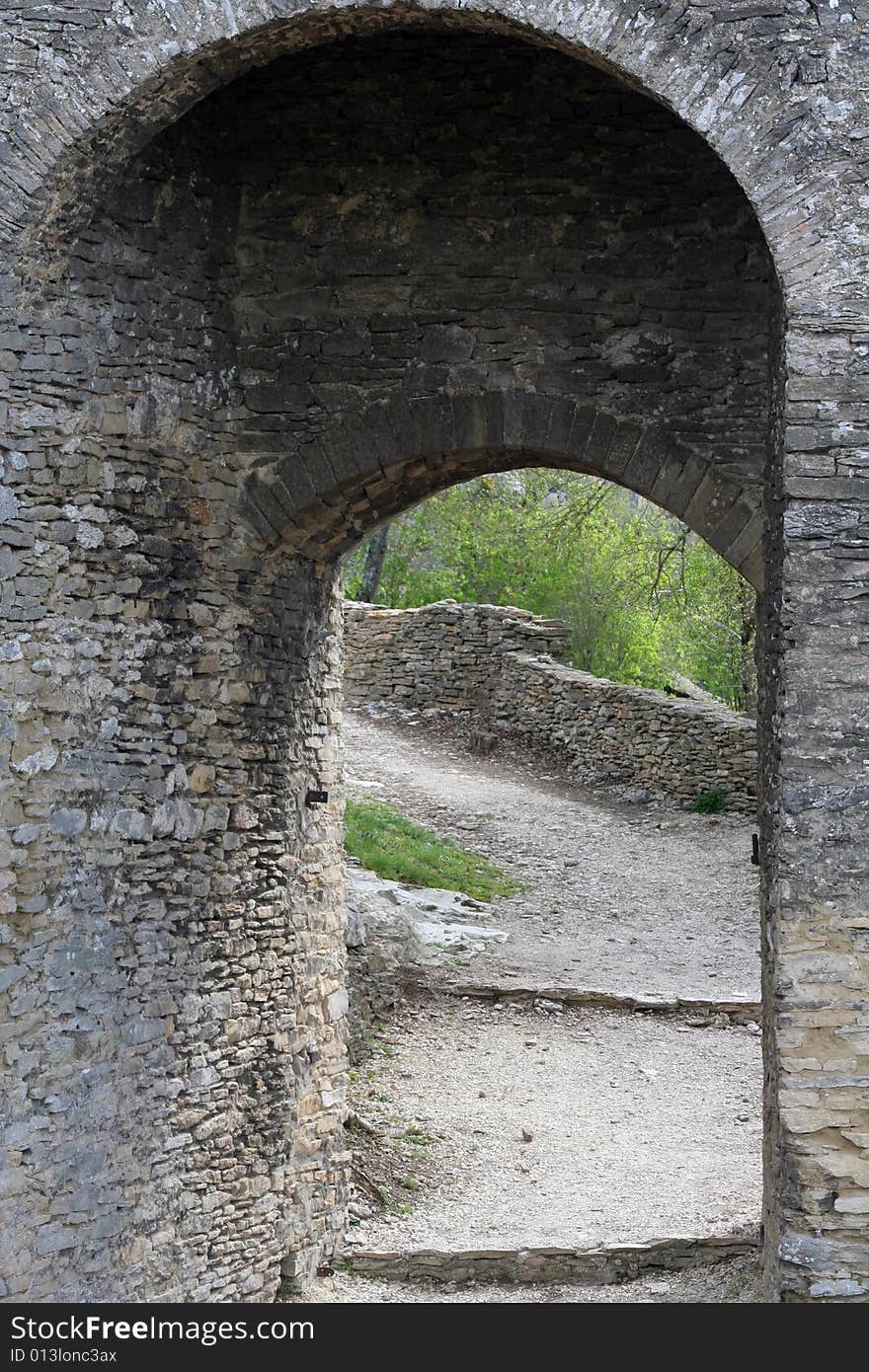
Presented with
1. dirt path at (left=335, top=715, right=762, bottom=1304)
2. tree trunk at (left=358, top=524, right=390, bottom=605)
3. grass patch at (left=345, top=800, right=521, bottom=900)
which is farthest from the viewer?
tree trunk at (left=358, top=524, right=390, bottom=605)

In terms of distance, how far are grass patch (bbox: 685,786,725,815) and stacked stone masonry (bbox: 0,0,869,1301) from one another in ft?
25.5

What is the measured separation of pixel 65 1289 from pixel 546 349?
382 cm

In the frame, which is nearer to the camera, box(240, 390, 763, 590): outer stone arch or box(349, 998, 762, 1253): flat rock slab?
box(240, 390, 763, 590): outer stone arch

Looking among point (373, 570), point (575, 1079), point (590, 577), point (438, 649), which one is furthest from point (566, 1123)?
point (373, 570)

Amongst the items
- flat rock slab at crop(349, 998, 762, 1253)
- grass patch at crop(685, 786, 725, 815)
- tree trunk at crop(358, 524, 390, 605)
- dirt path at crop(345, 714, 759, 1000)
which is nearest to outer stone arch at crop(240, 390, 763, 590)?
flat rock slab at crop(349, 998, 762, 1253)

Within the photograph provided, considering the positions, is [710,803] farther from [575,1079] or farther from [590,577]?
[575,1079]

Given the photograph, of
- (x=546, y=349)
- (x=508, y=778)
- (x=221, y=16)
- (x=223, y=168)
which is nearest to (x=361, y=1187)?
(x=546, y=349)

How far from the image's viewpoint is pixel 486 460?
5.98 metres

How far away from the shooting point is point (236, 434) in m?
5.79

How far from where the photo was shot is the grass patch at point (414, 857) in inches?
429

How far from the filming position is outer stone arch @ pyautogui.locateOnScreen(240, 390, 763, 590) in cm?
542

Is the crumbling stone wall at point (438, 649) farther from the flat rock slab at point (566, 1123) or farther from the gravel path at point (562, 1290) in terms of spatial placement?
the gravel path at point (562, 1290)

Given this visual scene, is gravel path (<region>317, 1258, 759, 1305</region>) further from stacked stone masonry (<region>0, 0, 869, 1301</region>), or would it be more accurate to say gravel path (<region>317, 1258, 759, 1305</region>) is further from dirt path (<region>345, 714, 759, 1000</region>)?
dirt path (<region>345, 714, 759, 1000</region>)

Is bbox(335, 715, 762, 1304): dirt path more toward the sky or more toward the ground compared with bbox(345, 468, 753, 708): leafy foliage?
more toward the ground
